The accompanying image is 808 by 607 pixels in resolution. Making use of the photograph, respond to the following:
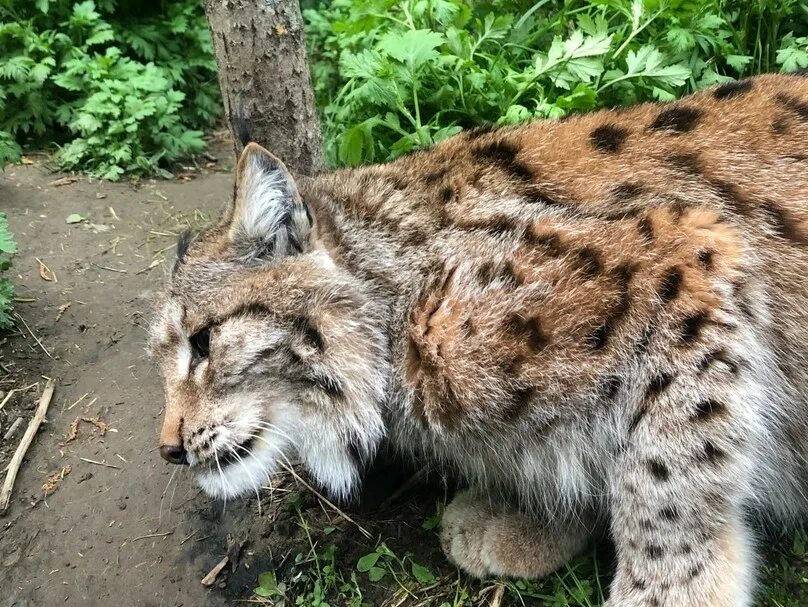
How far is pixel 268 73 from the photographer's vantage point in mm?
4043

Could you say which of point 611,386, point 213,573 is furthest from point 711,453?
point 213,573

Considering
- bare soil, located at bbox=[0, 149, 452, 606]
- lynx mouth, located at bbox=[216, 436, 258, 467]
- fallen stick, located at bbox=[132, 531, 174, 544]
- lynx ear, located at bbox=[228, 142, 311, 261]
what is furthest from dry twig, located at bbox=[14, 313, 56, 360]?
lynx ear, located at bbox=[228, 142, 311, 261]

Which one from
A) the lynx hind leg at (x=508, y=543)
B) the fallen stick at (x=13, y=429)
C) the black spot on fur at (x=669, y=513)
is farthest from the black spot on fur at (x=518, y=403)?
the fallen stick at (x=13, y=429)

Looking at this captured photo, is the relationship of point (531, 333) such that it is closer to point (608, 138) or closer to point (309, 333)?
point (309, 333)

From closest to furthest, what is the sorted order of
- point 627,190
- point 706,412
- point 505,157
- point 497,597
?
point 706,412 < point 627,190 < point 497,597 < point 505,157

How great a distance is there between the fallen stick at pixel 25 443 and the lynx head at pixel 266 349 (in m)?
1.19

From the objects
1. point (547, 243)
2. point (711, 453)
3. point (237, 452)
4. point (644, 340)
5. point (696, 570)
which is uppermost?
point (547, 243)

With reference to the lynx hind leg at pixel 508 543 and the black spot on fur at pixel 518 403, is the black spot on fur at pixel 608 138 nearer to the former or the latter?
the black spot on fur at pixel 518 403

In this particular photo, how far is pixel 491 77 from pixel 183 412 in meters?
2.53

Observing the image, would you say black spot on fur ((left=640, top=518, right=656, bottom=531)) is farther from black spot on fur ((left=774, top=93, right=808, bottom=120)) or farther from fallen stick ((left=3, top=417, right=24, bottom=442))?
fallen stick ((left=3, top=417, right=24, bottom=442))

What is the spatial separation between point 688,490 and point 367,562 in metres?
1.35

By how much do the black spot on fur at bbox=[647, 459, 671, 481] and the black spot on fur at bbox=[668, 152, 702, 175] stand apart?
1114mm

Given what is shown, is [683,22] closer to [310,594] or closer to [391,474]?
[391,474]

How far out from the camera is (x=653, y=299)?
2617 millimetres
